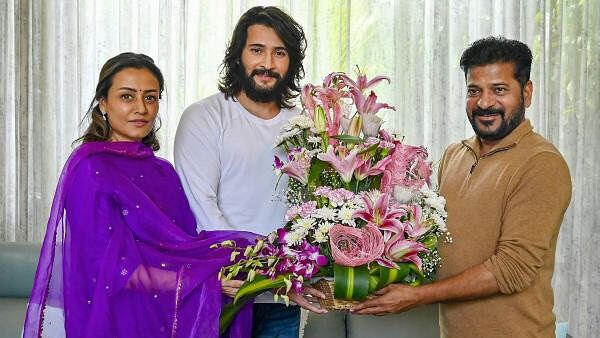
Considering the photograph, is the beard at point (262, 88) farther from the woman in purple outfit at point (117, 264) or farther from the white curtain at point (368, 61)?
the white curtain at point (368, 61)

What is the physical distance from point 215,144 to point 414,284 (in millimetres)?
753

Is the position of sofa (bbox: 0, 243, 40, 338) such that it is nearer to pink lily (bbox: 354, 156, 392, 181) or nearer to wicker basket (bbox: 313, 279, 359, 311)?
wicker basket (bbox: 313, 279, 359, 311)

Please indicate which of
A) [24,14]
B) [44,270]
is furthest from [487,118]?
[24,14]

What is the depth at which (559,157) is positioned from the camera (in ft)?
7.87

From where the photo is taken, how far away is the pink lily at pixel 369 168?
7.45 feet

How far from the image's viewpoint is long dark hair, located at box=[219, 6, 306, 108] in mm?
2688

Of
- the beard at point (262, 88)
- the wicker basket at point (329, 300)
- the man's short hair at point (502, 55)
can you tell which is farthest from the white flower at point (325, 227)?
the man's short hair at point (502, 55)

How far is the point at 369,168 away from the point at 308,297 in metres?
0.40

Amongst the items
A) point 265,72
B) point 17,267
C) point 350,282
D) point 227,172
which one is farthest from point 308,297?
point 17,267

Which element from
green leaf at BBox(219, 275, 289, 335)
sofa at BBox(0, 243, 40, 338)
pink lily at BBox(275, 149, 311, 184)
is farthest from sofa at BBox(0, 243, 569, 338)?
pink lily at BBox(275, 149, 311, 184)

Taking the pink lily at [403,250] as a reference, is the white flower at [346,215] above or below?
above

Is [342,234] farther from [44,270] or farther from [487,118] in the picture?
[44,270]

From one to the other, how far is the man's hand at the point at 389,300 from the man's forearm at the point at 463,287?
0.14 feet

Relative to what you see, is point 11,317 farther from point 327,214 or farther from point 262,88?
point 327,214
